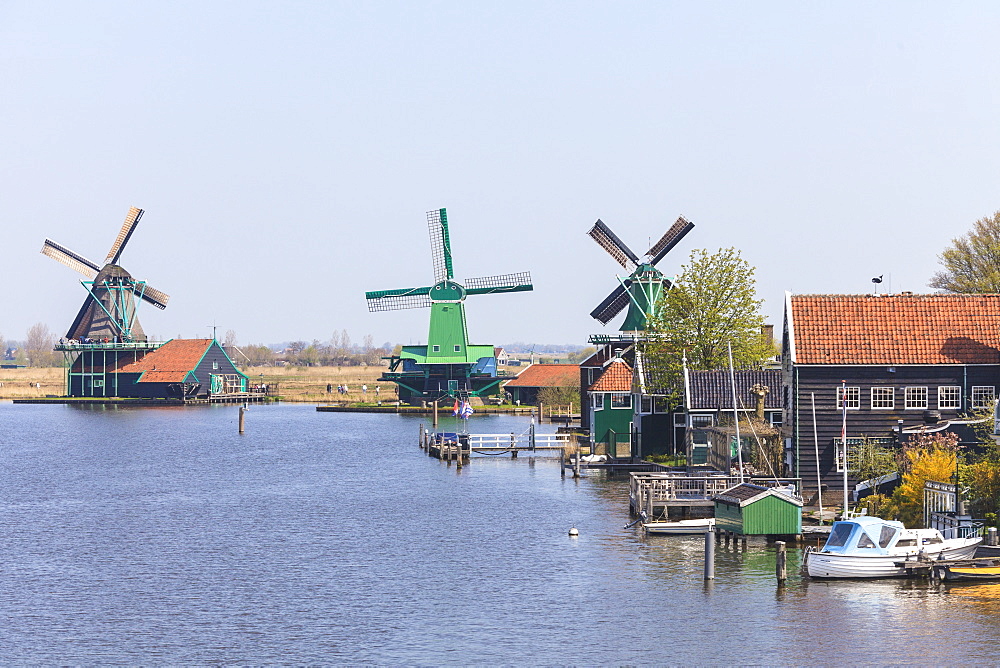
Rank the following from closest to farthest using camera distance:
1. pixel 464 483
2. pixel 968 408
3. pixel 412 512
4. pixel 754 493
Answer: pixel 754 493
pixel 968 408
pixel 412 512
pixel 464 483

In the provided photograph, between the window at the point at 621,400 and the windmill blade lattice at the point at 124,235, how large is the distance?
109 metres

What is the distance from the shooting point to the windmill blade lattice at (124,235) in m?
178

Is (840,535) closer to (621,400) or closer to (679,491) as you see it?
(679,491)

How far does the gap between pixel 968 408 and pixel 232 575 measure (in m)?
30.3

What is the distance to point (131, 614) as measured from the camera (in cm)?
4097

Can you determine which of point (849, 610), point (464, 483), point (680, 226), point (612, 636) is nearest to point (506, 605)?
point (612, 636)

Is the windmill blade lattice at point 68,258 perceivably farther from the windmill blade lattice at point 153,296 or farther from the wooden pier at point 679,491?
the wooden pier at point 679,491

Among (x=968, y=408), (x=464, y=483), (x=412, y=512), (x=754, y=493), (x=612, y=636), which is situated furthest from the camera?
(x=464, y=483)

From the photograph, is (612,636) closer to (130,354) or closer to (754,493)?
(754,493)

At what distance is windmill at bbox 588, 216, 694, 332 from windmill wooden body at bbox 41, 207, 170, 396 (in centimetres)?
8588

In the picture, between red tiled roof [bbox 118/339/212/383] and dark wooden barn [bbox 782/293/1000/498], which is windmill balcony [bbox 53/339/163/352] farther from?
dark wooden barn [bbox 782/293/1000/498]

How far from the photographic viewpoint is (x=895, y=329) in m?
58.4

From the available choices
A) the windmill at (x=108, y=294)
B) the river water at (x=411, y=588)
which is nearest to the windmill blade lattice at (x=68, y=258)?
the windmill at (x=108, y=294)

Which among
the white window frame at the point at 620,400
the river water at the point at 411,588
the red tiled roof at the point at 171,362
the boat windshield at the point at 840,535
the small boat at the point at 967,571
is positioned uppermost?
the red tiled roof at the point at 171,362
